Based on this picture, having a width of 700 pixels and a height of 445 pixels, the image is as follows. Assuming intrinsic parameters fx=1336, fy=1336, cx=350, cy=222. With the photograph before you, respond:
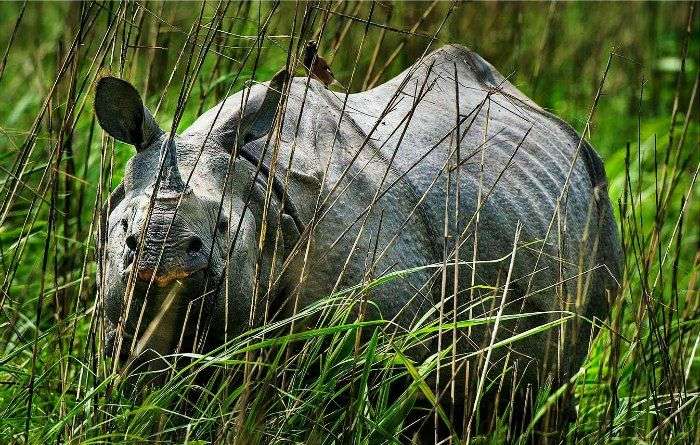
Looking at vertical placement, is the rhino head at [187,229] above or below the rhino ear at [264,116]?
below

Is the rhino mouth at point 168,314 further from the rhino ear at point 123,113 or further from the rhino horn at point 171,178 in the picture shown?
the rhino ear at point 123,113

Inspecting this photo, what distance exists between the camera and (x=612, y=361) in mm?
3525

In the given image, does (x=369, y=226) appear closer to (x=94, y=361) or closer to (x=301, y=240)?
(x=301, y=240)

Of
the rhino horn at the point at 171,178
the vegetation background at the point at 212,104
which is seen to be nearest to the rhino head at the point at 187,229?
the rhino horn at the point at 171,178

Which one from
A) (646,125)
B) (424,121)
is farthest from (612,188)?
(424,121)

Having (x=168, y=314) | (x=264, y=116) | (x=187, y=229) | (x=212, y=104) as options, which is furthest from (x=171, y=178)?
(x=212, y=104)

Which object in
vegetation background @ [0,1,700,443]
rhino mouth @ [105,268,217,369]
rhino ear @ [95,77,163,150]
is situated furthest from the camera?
rhino ear @ [95,77,163,150]

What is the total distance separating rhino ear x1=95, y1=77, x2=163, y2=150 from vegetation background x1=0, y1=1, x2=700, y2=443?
71 mm

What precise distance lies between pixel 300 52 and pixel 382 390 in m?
0.91

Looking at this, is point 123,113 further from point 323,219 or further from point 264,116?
point 323,219

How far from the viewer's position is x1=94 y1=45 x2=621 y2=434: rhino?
11.0 feet

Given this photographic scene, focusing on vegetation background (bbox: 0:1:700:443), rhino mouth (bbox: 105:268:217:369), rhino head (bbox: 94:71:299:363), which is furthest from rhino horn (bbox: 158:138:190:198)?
rhino mouth (bbox: 105:268:217:369)

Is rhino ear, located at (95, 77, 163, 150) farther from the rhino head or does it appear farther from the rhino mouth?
the rhino mouth

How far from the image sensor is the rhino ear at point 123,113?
11.9ft
